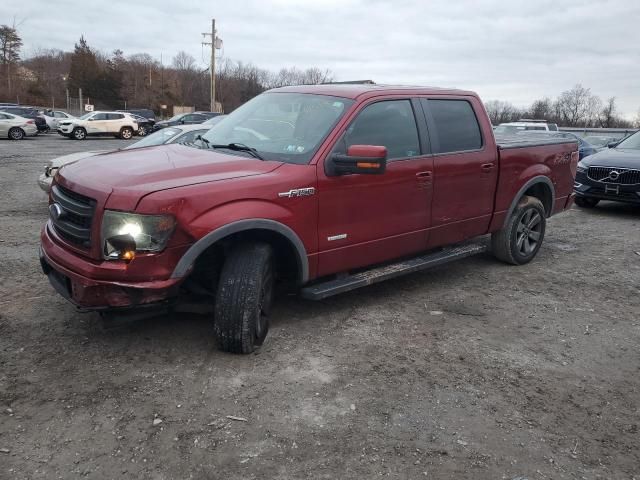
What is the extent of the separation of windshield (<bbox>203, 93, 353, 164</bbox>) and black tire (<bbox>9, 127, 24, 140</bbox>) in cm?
2570

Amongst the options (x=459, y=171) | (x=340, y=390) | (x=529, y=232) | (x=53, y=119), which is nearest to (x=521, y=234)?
(x=529, y=232)

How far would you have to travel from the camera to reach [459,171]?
518 cm

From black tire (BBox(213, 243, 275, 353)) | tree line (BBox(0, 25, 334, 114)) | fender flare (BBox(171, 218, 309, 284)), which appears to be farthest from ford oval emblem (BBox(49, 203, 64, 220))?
tree line (BBox(0, 25, 334, 114))

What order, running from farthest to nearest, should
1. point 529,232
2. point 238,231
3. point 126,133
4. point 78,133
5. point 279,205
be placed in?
point 126,133 < point 78,133 < point 529,232 < point 279,205 < point 238,231

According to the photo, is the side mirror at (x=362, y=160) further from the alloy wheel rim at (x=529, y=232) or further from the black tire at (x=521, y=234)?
the alloy wheel rim at (x=529, y=232)

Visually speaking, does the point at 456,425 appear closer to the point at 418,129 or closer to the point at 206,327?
the point at 206,327

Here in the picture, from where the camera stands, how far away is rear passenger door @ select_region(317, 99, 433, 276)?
4.22m

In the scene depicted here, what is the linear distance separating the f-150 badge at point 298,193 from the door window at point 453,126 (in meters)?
1.55

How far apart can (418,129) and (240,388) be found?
2.80m

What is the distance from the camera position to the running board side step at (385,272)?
421 centimetres

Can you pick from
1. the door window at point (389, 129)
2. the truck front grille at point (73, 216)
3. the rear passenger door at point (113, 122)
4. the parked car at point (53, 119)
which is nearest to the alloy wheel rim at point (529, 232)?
the door window at point (389, 129)

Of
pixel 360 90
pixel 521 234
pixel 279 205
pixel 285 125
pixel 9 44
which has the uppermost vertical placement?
pixel 9 44

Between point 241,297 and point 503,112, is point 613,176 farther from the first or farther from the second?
point 503,112

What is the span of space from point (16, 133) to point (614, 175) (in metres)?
26.4
